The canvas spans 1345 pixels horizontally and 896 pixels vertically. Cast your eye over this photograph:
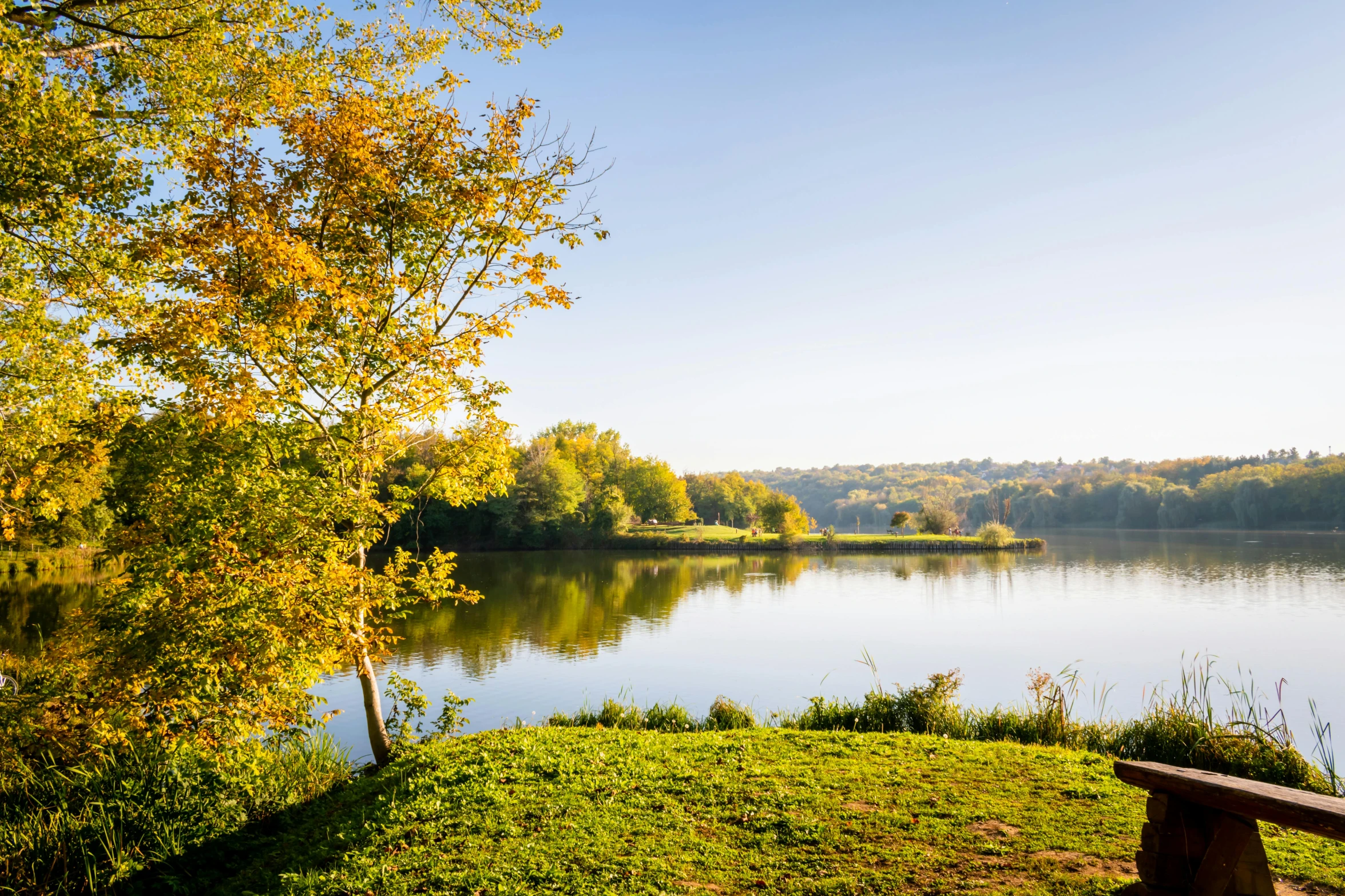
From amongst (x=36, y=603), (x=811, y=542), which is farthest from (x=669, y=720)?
→ (x=811, y=542)

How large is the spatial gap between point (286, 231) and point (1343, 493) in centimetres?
9440

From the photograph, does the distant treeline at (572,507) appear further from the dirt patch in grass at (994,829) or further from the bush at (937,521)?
the dirt patch in grass at (994,829)

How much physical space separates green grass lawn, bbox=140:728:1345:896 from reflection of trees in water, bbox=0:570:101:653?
831 centimetres

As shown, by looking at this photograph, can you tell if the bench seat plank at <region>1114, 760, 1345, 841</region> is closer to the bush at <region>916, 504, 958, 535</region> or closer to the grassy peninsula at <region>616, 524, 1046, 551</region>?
the grassy peninsula at <region>616, 524, 1046, 551</region>

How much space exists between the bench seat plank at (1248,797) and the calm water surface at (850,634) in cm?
870

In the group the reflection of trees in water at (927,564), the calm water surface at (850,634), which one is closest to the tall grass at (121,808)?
the calm water surface at (850,634)

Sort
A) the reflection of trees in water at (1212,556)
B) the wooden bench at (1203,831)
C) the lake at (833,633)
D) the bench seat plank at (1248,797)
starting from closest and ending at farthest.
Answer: the bench seat plank at (1248,797) < the wooden bench at (1203,831) < the lake at (833,633) < the reflection of trees in water at (1212,556)

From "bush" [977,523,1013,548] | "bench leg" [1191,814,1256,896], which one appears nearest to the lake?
"bench leg" [1191,814,1256,896]

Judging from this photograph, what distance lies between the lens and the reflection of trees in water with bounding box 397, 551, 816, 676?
17.5 meters

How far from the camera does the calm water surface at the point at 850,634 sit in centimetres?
1331

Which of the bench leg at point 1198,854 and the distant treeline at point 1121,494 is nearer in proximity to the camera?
the bench leg at point 1198,854

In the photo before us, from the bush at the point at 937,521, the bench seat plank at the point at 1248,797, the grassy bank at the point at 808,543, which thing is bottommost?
the grassy bank at the point at 808,543

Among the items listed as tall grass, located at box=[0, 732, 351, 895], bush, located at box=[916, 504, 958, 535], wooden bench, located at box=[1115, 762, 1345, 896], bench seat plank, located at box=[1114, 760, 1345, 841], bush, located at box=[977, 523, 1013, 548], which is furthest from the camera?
bush, located at box=[916, 504, 958, 535]

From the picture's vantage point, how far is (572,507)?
5475 centimetres
